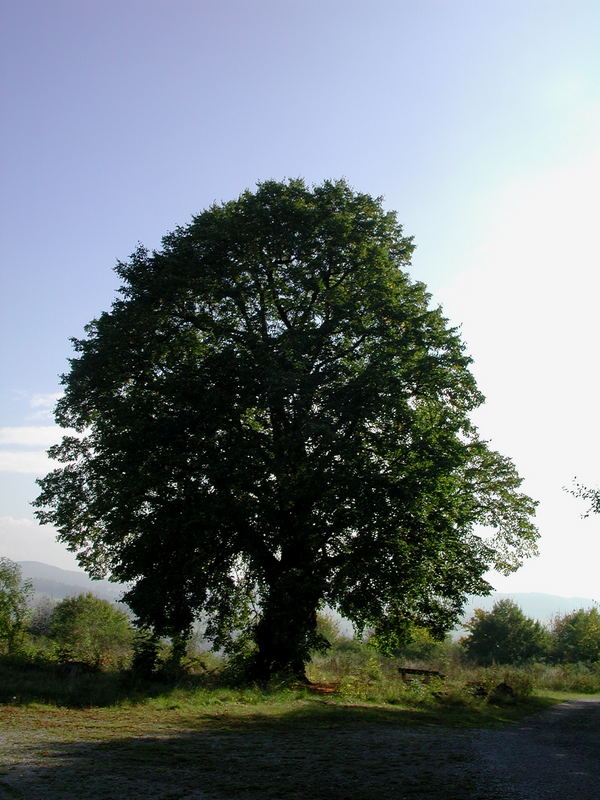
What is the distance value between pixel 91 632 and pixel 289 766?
1113 inches

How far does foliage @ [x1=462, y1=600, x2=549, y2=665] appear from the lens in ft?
174

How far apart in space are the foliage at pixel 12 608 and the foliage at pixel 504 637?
42.0 m

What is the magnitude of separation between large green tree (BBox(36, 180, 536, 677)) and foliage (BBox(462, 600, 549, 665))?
35405mm

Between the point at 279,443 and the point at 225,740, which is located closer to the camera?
the point at 225,740

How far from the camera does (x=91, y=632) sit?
32.8 metres

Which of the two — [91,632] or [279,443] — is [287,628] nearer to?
[279,443]

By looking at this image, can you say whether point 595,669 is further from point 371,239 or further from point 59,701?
point 59,701

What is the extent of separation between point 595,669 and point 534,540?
26.2 m

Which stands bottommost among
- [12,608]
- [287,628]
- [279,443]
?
[287,628]

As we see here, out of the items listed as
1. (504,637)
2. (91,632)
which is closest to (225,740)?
(91,632)

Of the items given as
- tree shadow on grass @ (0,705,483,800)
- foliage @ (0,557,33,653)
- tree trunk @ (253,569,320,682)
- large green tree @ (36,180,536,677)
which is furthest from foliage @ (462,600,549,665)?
tree shadow on grass @ (0,705,483,800)

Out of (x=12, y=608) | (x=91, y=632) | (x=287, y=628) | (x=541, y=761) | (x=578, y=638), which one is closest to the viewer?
(x=541, y=761)

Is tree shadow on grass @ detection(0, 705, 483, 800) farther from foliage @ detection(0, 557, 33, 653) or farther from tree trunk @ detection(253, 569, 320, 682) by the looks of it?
foliage @ detection(0, 557, 33, 653)

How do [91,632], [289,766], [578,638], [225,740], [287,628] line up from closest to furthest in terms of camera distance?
1. [289,766]
2. [225,740]
3. [287,628]
4. [91,632]
5. [578,638]
